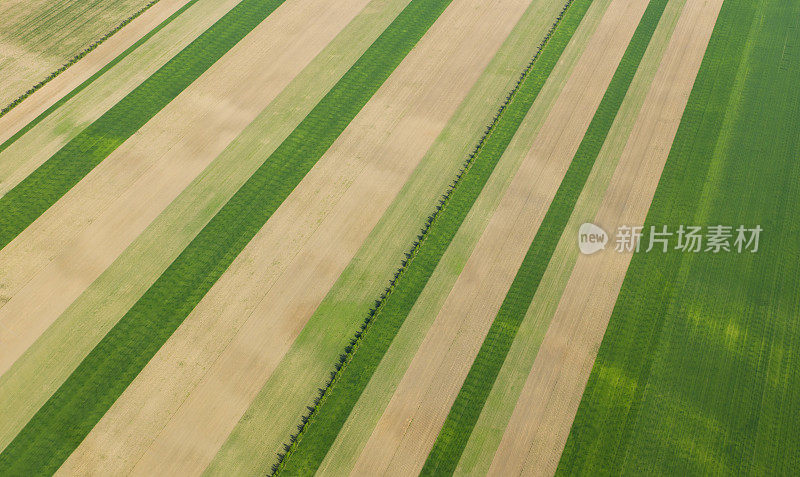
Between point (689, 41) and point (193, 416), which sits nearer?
point (193, 416)

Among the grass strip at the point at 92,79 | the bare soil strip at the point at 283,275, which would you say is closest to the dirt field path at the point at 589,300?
the bare soil strip at the point at 283,275

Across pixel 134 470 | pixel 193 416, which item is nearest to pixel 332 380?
pixel 193 416

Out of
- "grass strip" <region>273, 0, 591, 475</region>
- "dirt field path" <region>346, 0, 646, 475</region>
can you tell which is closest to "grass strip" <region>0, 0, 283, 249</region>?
"grass strip" <region>273, 0, 591, 475</region>

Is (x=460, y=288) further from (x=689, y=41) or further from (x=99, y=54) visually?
(x=99, y=54)

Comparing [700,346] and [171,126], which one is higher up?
[171,126]

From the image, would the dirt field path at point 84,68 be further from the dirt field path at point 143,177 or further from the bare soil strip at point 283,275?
the bare soil strip at point 283,275

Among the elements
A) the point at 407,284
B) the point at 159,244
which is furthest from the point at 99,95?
the point at 407,284

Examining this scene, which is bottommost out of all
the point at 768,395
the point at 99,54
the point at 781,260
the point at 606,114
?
the point at 768,395
